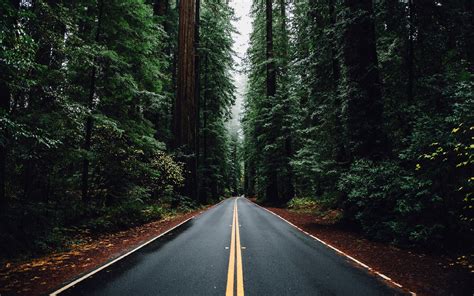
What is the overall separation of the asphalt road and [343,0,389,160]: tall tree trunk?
14.3 ft

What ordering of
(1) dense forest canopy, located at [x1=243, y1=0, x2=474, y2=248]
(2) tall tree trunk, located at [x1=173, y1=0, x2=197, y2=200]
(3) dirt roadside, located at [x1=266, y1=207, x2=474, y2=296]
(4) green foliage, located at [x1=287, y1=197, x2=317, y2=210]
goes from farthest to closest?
(2) tall tree trunk, located at [x1=173, y1=0, x2=197, y2=200], (4) green foliage, located at [x1=287, y1=197, x2=317, y2=210], (1) dense forest canopy, located at [x1=243, y1=0, x2=474, y2=248], (3) dirt roadside, located at [x1=266, y1=207, x2=474, y2=296]

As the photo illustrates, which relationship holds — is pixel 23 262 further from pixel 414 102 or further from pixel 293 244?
pixel 414 102

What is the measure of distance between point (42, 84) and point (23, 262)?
504cm

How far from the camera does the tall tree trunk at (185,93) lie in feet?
63.7

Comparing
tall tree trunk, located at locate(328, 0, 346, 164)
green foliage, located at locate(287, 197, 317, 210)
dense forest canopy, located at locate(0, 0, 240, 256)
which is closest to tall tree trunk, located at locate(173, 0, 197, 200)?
dense forest canopy, located at locate(0, 0, 240, 256)

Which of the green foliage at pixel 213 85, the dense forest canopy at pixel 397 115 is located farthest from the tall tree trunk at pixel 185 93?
the dense forest canopy at pixel 397 115

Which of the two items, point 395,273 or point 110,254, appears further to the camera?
point 110,254

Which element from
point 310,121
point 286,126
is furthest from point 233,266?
point 286,126

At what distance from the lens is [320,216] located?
15.1 metres

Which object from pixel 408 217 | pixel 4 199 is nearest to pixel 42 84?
pixel 4 199

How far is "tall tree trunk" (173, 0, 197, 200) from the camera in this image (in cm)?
1941

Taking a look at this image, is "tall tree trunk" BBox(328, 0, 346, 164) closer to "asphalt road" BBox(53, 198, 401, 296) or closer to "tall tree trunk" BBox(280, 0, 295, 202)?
"asphalt road" BBox(53, 198, 401, 296)

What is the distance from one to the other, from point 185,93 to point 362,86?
12723 millimetres

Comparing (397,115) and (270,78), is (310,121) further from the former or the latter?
(270,78)
